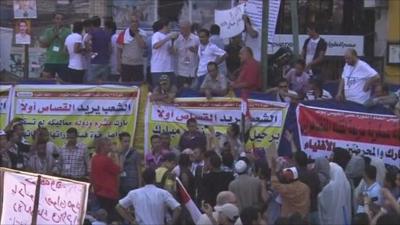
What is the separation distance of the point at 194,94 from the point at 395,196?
16.5 ft

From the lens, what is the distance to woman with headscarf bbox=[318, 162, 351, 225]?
12.5 m

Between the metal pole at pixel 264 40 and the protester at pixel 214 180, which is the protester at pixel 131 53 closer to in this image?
the metal pole at pixel 264 40

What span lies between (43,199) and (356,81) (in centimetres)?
596

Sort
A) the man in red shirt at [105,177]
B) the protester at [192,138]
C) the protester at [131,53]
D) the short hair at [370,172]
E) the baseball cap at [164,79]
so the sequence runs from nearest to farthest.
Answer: the short hair at [370,172]
the man in red shirt at [105,177]
the protester at [192,138]
the baseball cap at [164,79]
the protester at [131,53]

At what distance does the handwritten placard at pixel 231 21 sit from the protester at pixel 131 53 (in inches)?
53.0

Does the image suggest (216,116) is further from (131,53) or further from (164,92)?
(131,53)

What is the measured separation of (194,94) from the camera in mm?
16406

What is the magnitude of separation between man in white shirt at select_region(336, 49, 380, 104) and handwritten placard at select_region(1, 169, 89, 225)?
17.6 ft

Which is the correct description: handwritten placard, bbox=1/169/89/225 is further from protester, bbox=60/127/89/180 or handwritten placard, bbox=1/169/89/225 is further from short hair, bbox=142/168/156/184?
protester, bbox=60/127/89/180

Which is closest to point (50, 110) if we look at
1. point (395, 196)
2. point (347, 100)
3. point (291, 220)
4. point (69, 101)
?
point (69, 101)

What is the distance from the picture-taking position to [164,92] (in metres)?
16.5

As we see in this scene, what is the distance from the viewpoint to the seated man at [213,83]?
16297mm

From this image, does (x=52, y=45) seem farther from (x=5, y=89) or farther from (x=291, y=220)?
(x=291, y=220)

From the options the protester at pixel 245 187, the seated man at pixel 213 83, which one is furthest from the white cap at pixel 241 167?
the seated man at pixel 213 83
